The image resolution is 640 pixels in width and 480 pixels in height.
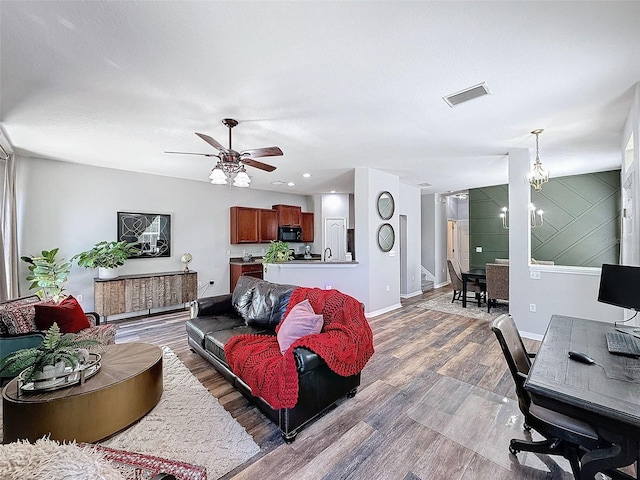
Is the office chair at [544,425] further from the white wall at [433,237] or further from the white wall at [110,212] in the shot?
the white wall at [433,237]

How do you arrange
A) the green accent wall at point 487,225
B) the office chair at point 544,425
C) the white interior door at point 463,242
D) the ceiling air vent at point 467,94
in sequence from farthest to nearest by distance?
the white interior door at point 463,242
the green accent wall at point 487,225
the ceiling air vent at point 467,94
the office chair at point 544,425

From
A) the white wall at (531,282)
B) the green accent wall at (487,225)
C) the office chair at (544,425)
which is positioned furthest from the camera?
the green accent wall at (487,225)

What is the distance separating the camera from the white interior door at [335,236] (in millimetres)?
7836

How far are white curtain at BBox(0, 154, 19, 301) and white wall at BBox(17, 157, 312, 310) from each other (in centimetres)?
26

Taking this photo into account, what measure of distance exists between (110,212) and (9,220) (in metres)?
1.27

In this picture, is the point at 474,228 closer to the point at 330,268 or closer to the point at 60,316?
the point at 330,268

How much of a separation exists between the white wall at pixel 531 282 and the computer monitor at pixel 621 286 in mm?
2017

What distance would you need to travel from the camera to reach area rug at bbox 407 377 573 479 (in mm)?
1759

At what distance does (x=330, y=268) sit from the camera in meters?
5.01

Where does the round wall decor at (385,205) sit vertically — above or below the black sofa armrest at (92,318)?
above

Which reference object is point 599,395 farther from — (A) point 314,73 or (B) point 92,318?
(B) point 92,318

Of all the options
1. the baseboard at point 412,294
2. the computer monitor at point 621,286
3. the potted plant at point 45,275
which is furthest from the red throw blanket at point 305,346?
the baseboard at point 412,294

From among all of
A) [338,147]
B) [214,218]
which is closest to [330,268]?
[338,147]

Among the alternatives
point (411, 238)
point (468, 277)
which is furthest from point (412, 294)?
point (468, 277)
